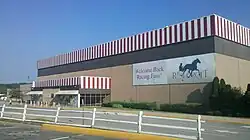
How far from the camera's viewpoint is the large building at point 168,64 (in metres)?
42.4

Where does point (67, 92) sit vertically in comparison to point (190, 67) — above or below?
below

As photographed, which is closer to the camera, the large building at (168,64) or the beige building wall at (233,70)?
the beige building wall at (233,70)

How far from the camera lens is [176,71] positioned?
46156 mm

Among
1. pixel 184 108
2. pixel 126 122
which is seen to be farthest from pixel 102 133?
pixel 184 108

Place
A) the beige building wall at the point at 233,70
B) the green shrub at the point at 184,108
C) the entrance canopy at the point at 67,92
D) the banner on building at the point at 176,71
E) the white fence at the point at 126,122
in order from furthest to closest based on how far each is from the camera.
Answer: the entrance canopy at the point at 67,92, the banner on building at the point at 176,71, the beige building wall at the point at 233,70, the green shrub at the point at 184,108, the white fence at the point at 126,122

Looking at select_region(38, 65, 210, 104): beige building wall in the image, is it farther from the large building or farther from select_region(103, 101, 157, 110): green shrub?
select_region(103, 101, 157, 110): green shrub

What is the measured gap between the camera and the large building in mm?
42375

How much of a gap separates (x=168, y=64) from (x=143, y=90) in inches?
266

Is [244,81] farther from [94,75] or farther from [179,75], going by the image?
[94,75]

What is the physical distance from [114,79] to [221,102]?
25038mm

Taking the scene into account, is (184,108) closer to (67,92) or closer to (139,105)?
(139,105)

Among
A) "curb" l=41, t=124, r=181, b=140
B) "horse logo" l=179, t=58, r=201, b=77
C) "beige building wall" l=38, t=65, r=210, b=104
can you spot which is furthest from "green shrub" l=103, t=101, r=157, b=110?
"curb" l=41, t=124, r=181, b=140

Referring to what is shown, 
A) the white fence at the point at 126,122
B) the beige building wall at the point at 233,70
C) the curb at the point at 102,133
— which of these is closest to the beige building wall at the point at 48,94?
the beige building wall at the point at 233,70

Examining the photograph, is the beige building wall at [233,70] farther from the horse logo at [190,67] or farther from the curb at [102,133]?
the curb at [102,133]
